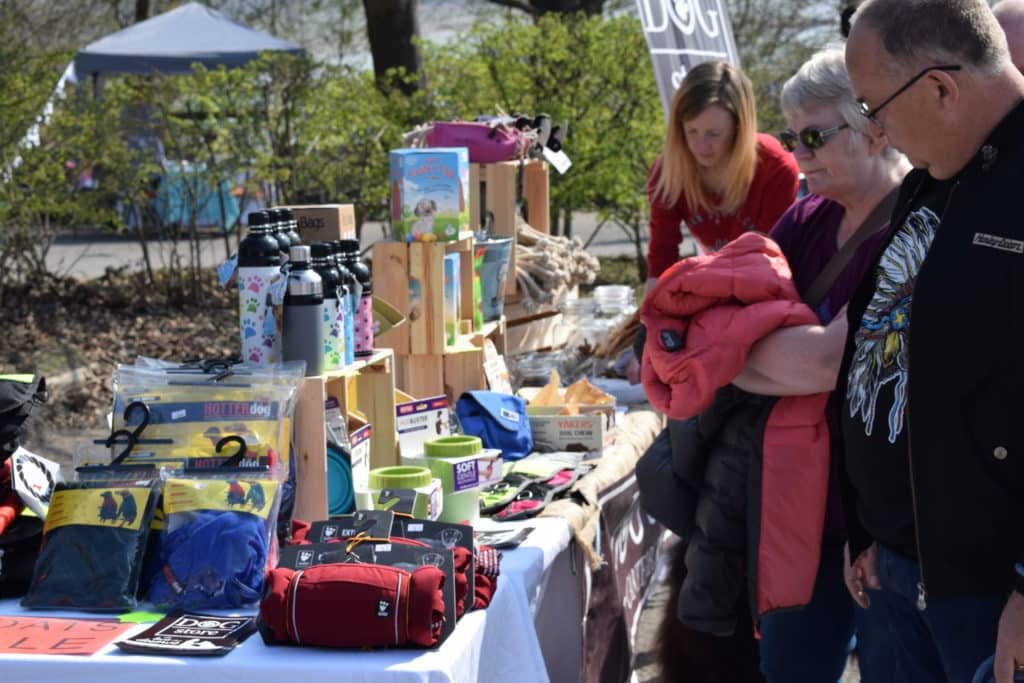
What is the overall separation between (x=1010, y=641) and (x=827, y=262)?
104cm

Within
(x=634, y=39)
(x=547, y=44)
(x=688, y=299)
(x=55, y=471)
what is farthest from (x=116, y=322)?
(x=688, y=299)

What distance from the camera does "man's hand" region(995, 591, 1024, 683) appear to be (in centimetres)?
161

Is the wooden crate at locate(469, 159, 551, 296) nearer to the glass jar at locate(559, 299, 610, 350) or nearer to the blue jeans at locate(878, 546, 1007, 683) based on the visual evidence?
A: the glass jar at locate(559, 299, 610, 350)

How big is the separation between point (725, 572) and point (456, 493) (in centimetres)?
63

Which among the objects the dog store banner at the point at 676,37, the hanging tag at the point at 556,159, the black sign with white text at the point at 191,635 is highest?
the dog store banner at the point at 676,37

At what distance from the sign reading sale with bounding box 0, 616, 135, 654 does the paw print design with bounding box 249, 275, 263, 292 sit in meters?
0.73

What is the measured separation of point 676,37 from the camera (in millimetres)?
5477

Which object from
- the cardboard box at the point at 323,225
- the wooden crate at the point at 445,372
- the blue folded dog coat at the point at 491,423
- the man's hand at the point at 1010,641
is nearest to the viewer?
the man's hand at the point at 1010,641

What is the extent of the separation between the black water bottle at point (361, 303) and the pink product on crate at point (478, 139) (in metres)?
1.38

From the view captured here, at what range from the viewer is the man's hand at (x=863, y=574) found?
2119mm

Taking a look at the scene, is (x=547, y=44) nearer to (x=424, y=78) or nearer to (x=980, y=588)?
(x=424, y=78)

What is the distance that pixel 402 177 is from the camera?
3480 mm

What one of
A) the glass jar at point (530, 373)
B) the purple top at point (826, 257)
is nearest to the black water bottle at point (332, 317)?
the purple top at point (826, 257)

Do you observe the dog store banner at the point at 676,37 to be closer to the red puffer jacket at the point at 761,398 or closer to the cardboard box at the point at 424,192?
the cardboard box at the point at 424,192
